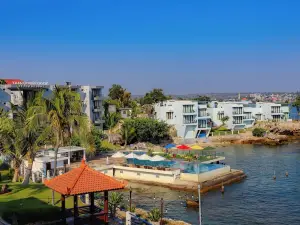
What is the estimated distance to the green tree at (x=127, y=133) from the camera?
78.4 metres

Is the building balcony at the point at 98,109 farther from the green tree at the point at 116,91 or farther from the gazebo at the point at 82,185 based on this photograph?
the gazebo at the point at 82,185

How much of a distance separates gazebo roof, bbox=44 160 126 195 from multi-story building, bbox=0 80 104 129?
157 ft

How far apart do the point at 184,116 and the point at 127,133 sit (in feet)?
62.7

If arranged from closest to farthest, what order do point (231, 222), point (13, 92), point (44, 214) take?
1. point (44, 214)
2. point (231, 222)
3. point (13, 92)

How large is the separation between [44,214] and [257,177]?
118 feet

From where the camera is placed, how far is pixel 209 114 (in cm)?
10425

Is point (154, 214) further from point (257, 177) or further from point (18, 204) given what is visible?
point (257, 177)

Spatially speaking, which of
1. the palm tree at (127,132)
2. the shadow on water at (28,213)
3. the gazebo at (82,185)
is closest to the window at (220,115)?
the palm tree at (127,132)

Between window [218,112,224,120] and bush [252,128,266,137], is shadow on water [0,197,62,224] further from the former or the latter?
window [218,112,224,120]

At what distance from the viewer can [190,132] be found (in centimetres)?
9500

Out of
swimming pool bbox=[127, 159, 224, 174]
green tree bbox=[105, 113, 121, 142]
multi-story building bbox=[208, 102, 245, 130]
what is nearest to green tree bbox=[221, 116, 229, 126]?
multi-story building bbox=[208, 102, 245, 130]

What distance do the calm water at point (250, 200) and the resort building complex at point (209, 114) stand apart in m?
33.8

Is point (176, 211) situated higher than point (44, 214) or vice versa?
point (44, 214)

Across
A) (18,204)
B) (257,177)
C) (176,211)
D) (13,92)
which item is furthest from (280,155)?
(18,204)
